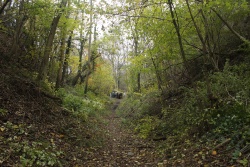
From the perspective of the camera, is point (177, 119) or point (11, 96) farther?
point (177, 119)

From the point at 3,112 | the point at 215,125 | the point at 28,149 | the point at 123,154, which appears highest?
the point at 3,112

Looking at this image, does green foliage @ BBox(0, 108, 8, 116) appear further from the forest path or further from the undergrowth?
the undergrowth

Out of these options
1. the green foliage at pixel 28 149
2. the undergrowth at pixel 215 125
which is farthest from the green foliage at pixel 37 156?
the undergrowth at pixel 215 125

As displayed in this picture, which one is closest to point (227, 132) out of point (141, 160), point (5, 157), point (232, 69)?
point (141, 160)

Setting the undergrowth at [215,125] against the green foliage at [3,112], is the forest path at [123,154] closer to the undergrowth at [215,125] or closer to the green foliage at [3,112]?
the undergrowth at [215,125]

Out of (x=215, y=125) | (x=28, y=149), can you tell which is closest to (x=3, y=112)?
(x=28, y=149)

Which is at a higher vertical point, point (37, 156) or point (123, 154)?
point (37, 156)

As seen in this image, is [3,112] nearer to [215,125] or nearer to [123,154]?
[123,154]

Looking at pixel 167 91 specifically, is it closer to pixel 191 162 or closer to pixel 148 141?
pixel 148 141

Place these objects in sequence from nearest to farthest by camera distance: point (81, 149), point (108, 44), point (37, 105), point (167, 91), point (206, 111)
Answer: point (206, 111), point (81, 149), point (37, 105), point (167, 91), point (108, 44)

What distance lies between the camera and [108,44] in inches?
899

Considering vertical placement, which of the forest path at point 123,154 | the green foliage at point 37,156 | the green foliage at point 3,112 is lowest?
the forest path at point 123,154

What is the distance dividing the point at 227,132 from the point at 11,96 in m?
6.51

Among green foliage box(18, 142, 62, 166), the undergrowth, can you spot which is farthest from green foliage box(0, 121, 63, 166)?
the undergrowth
